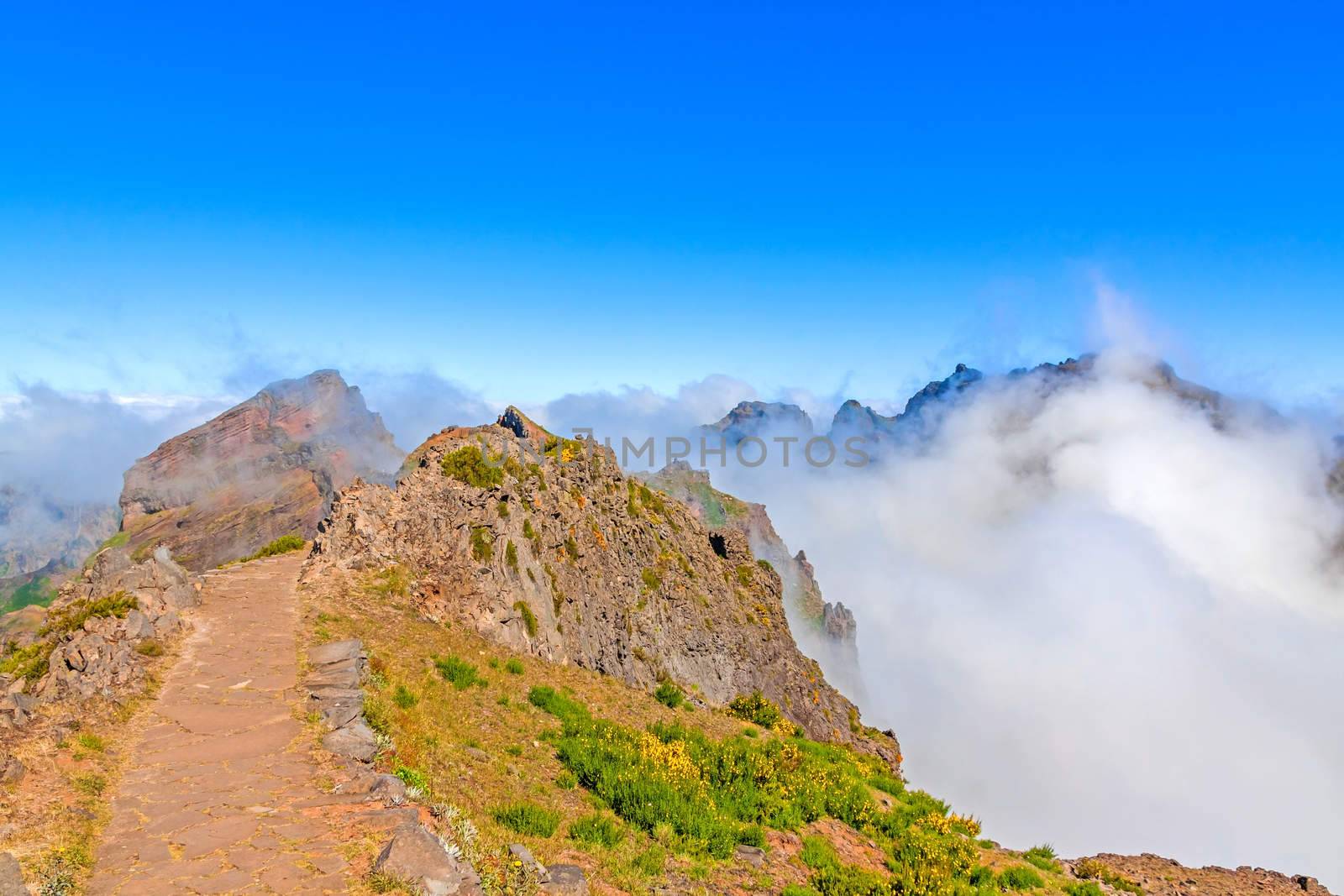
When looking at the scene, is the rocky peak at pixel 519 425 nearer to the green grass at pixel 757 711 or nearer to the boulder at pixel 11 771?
the green grass at pixel 757 711

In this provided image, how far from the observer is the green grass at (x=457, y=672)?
1959 centimetres

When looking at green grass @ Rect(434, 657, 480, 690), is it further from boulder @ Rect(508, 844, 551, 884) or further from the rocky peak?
the rocky peak

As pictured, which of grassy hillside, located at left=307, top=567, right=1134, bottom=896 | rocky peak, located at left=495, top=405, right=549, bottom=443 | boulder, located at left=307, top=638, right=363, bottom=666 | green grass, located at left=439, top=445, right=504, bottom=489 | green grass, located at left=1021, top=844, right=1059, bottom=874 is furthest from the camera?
→ rocky peak, located at left=495, top=405, right=549, bottom=443

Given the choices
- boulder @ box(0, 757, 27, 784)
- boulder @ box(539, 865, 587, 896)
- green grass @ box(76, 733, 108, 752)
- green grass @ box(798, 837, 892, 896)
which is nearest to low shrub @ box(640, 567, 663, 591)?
green grass @ box(798, 837, 892, 896)

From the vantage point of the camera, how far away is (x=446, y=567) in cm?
2912

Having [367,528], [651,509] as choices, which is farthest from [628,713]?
[651,509]

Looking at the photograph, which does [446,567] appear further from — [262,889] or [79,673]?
[262,889]

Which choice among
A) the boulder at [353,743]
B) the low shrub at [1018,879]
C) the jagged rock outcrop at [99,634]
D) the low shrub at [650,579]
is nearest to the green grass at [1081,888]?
the low shrub at [1018,879]

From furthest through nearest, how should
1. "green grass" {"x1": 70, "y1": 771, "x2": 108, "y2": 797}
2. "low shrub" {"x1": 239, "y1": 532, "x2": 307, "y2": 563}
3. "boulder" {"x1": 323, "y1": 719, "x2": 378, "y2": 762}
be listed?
"low shrub" {"x1": 239, "y1": 532, "x2": 307, "y2": 563}
"boulder" {"x1": 323, "y1": 719, "x2": 378, "y2": 762}
"green grass" {"x1": 70, "y1": 771, "x2": 108, "y2": 797}

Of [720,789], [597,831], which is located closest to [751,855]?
[720,789]

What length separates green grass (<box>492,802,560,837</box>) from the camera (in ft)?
40.3

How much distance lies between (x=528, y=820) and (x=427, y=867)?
3.90 m

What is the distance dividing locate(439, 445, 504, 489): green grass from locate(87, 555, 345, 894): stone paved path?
18663 mm

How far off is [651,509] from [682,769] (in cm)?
4115
